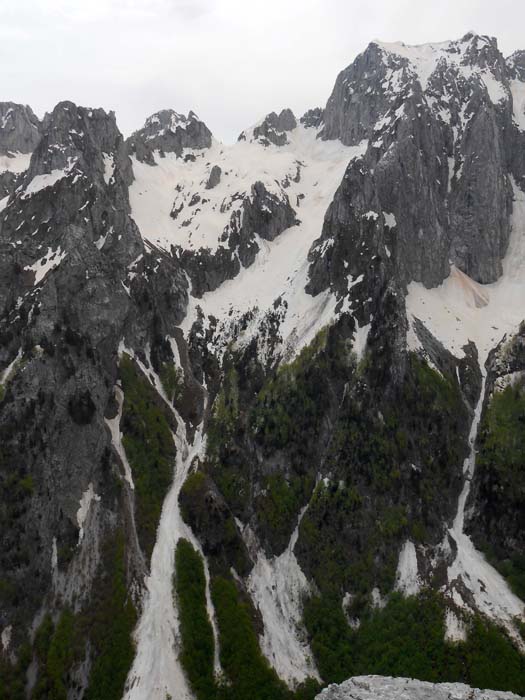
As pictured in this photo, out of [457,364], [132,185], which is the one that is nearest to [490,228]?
[457,364]

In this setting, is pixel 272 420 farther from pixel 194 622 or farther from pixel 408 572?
pixel 194 622

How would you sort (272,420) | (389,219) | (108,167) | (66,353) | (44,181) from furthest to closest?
1. (108,167)
2. (44,181)
3. (389,219)
4. (272,420)
5. (66,353)

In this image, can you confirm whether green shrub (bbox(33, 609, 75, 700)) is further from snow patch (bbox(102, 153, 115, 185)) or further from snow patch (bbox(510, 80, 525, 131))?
snow patch (bbox(510, 80, 525, 131))

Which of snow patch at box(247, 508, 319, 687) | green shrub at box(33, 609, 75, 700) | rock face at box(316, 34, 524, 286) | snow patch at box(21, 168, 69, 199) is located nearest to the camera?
green shrub at box(33, 609, 75, 700)

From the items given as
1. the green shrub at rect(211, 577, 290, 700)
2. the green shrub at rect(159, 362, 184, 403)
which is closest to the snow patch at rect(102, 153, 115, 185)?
the green shrub at rect(159, 362, 184, 403)

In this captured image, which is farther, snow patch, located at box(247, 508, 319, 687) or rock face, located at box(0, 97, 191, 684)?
rock face, located at box(0, 97, 191, 684)

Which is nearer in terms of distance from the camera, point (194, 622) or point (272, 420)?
point (194, 622)

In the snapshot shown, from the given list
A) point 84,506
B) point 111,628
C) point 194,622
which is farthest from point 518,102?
point 111,628

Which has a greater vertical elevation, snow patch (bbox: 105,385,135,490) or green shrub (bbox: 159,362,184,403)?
green shrub (bbox: 159,362,184,403)
